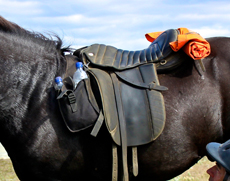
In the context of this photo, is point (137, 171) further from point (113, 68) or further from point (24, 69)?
point (24, 69)

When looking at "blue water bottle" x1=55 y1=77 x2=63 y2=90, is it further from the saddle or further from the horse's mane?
the horse's mane

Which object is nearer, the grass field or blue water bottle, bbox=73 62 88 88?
blue water bottle, bbox=73 62 88 88

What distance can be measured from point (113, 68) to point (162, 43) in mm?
600

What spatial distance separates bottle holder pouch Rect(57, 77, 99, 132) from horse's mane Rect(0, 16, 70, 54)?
53 centimetres

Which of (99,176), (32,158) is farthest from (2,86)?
(99,176)

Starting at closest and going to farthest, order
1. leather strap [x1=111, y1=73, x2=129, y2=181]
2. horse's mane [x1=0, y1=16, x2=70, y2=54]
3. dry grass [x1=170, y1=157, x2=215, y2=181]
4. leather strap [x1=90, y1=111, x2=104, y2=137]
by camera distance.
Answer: leather strap [x1=90, y1=111, x2=104, y2=137] → leather strap [x1=111, y1=73, x2=129, y2=181] → horse's mane [x1=0, y1=16, x2=70, y2=54] → dry grass [x1=170, y1=157, x2=215, y2=181]

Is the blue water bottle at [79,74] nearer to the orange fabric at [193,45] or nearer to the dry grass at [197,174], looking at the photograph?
the orange fabric at [193,45]

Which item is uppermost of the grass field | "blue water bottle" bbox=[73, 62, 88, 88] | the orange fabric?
the orange fabric

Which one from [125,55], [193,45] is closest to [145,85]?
[125,55]

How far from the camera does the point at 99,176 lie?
7.77 feet

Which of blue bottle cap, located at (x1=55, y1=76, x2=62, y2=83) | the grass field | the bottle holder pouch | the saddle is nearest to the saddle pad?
the saddle

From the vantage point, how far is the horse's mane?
2.34 m

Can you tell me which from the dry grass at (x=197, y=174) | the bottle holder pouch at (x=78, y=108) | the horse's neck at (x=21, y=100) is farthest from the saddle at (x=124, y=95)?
the dry grass at (x=197, y=174)

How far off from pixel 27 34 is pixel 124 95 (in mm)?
1028
